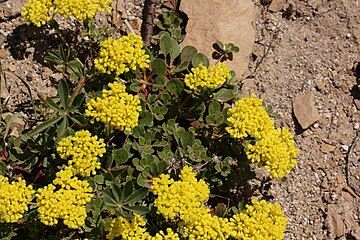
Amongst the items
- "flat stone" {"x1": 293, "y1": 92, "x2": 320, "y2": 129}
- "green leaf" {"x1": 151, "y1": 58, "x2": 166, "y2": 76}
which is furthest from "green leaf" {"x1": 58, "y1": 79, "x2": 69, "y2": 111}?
"flat stone" {"x1": 293, "y1": 92, "x2": 320, "y2": 129}

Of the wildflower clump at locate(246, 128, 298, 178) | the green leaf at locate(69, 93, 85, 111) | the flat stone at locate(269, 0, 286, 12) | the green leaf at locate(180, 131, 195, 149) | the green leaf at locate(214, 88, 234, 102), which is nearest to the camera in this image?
the wildflower clump at locate(246, 128, 298, 178)

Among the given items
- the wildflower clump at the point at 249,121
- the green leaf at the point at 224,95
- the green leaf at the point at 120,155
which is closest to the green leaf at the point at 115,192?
the green leaf at the point at 120,155

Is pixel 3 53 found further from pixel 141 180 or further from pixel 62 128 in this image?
pixel 141 180

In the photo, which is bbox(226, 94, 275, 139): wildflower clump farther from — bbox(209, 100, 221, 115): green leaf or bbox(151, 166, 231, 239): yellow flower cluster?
bbox(151, 166, 231, 239): yellow flower cluster

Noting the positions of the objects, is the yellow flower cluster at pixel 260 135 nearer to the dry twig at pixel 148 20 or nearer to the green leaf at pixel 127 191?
the green leaf at pixel 127 191

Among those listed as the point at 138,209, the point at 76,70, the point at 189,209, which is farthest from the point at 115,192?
the point at 76,70

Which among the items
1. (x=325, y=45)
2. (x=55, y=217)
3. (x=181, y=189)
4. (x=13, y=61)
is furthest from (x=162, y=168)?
(x=325, y=45)
